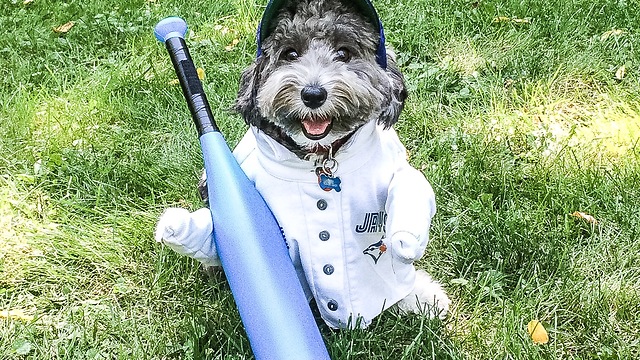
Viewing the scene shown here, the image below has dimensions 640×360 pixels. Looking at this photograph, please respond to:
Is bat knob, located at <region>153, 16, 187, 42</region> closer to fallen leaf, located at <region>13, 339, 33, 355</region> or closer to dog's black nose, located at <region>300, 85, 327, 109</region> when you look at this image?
dog's black nose, located at <region>300, 85, 327, 109</region>

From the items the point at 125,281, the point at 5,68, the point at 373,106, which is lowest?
the point at 125,281

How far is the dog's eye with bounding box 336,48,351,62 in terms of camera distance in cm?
213

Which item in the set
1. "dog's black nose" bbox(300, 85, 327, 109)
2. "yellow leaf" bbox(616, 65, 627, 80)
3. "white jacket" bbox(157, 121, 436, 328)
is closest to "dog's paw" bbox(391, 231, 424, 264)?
"white jacket" bbox(157, 121, 436, 328)

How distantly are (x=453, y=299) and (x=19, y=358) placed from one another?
149 centimetres

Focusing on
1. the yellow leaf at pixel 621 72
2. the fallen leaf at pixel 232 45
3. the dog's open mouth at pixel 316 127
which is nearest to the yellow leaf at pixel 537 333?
the dog's open mouth at pixel 316 127

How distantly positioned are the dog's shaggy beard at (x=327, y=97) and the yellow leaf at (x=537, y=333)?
904 mm

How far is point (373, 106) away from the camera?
7.01 feet

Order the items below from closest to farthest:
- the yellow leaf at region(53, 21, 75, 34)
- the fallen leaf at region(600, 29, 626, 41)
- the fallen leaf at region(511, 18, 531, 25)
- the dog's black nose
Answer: the dog's black nose
the fallen leaf at region(600, 29, 626, 41)
the fallen leaf at region(511, 18, 531, 25)
the yellow leaf at region(53, 21, 75, 34)

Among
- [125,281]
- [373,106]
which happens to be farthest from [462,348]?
[125,281]

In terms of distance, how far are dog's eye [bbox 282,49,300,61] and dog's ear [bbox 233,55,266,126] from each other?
0.26 ft

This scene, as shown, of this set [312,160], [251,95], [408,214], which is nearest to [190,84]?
[251,95]

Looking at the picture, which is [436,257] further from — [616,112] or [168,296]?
[616,112]

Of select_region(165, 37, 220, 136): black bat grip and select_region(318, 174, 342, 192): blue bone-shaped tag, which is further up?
select_region(165, 37, 220, 136): black bat grip

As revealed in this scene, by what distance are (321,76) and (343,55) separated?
129mm
